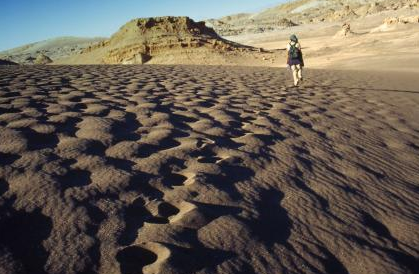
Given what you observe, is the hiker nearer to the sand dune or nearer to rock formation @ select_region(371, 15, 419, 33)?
the sand dune

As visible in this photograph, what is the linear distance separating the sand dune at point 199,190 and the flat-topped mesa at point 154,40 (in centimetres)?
1857

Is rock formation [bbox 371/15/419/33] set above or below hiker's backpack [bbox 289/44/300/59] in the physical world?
below

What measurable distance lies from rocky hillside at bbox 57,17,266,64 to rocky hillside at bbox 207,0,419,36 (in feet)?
88.4

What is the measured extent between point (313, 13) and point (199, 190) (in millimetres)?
70653

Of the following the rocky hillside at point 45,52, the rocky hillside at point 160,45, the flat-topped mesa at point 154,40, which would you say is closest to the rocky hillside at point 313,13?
the rocky hillside at point 45,52

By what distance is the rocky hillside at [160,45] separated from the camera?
73.8 feet

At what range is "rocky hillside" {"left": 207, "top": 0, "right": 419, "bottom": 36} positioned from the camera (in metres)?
49.2

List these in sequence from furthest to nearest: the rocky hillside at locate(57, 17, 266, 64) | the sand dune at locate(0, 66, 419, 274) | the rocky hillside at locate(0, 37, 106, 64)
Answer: the rocky hillside at locate(0, 37, 106, 64) < the rocky hillside at locate(57, 17, 266, 64) < the sand dune at locate(0, 66, 419, 274)

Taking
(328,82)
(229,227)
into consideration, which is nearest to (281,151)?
(229,227)

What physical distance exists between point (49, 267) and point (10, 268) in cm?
18

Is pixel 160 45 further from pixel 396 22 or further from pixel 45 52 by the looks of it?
pixel 45 52

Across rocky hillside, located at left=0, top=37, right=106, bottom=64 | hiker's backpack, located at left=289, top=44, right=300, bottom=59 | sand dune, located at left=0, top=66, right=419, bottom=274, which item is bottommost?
rocky hillside, located at left=0, top=37, right=106, bottom=64

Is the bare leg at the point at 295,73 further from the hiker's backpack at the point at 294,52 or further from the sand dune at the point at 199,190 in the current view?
the sand dune at the point at 199,190

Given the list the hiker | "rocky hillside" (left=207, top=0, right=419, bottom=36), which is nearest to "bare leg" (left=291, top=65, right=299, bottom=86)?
the hiker
